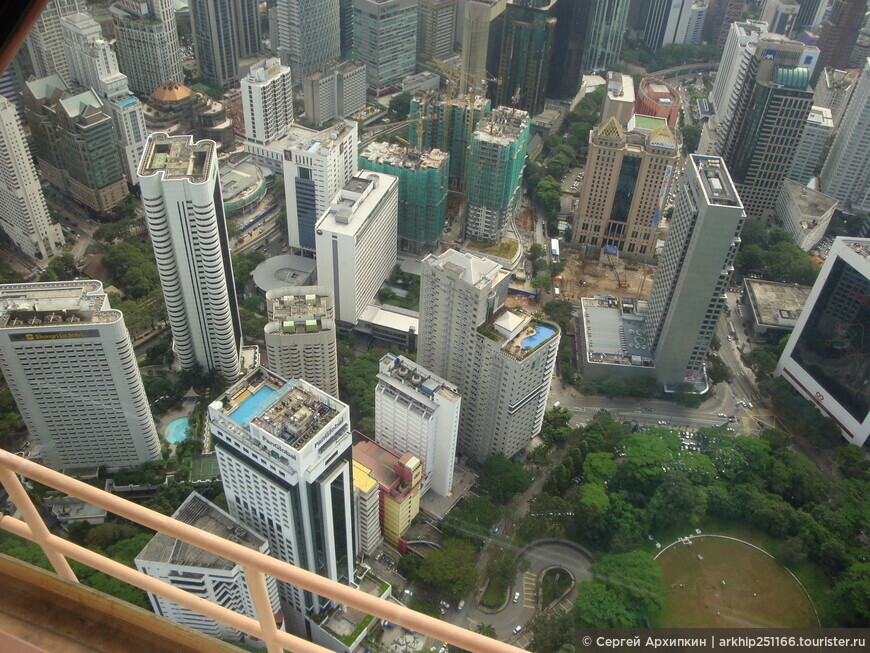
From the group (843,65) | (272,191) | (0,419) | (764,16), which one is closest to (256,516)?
(0,419)

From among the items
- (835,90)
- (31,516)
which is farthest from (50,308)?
(835,90)

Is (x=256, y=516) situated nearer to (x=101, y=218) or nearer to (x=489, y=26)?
(x=101, y=218)

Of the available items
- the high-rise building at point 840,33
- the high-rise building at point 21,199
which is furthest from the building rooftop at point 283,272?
the high-rise building at point 840,33

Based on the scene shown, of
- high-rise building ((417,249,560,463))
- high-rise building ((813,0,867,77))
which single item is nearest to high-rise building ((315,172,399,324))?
high-rise building ((417,249,560,463))

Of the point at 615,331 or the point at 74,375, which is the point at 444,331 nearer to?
the point at 615,331

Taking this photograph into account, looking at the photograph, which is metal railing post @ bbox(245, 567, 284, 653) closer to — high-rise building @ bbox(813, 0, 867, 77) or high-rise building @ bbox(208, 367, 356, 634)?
high-rise building @ bbox(208, 367, 356, 634)
